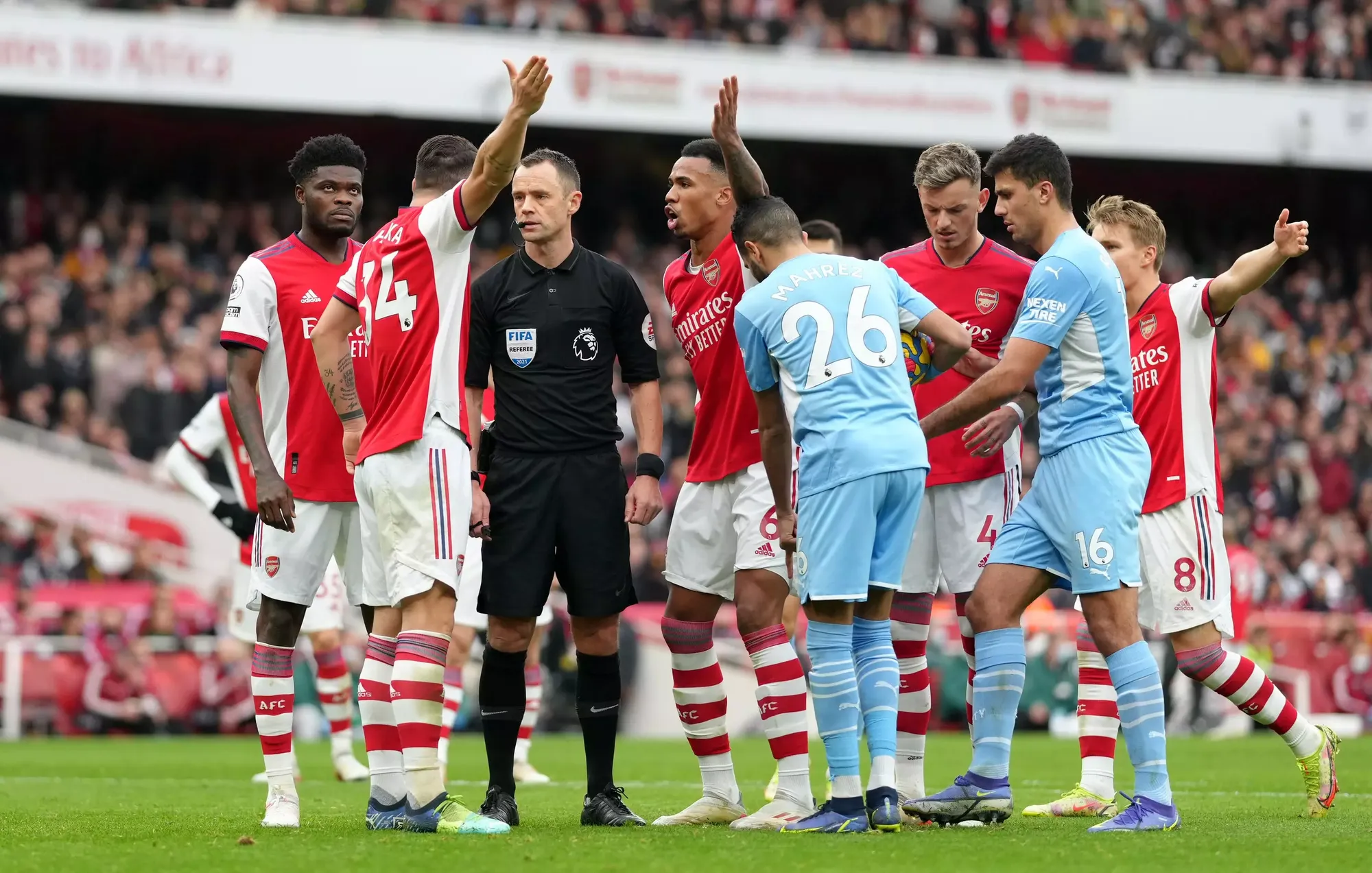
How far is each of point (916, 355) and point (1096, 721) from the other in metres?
1.99

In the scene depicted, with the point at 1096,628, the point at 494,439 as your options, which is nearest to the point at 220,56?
the point at 494,439

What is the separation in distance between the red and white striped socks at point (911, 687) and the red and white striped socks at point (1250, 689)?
1.29 metres

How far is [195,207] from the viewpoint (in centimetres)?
2512

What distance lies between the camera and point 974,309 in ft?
25.4

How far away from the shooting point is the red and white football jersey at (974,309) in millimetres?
7719

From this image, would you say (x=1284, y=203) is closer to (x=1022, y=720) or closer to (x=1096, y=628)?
(x=1022, y=720)

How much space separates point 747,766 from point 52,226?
1666 cm

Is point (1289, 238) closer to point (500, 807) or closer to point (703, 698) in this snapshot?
point (703, 698)

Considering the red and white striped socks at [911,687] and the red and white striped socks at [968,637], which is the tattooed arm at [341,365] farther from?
the red and white striped socks at [968,637]

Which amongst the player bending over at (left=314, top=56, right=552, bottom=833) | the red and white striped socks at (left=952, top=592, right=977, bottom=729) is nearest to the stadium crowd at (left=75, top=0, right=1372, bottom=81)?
the player bending over at (left=314, top=56, right=552, bottom=833)

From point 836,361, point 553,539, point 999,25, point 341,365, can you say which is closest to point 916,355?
point 836,361

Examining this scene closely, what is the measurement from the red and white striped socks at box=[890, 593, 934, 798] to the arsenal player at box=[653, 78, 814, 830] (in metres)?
0.59

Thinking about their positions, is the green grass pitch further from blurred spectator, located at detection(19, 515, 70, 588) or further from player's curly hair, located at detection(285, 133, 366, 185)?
blurred spectator, located at detection(19, 515, 70, 588)

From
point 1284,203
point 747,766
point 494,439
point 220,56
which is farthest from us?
point 1284,203
